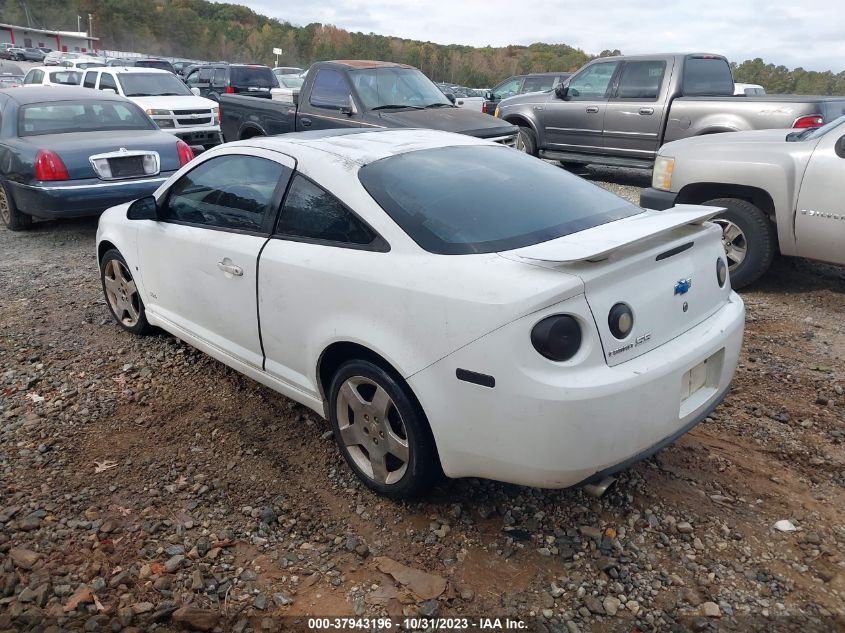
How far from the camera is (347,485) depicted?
10.2ft

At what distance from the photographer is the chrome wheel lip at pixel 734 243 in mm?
5503

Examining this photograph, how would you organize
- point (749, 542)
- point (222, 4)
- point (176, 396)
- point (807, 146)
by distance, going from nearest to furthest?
point (749, 542), point (176, 396), point (807, 146), point (222, 4)

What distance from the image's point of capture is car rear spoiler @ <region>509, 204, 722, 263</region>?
241cm

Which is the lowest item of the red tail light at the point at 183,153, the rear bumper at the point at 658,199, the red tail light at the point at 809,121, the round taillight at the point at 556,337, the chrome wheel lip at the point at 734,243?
the chrome wheel lip at the point at 734,243

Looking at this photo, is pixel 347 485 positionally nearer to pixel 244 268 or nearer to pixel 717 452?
pixel 244 268

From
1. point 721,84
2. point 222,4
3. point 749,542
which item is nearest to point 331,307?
point 749,542

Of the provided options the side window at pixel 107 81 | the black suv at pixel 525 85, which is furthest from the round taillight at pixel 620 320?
the black suv at pixel 525 85

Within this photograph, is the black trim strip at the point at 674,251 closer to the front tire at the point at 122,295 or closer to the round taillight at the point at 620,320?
the round taillight at the point at 620,320

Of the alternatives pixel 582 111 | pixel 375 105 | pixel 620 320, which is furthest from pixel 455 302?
pixel 582 111

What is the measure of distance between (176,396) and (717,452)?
305 centimetres

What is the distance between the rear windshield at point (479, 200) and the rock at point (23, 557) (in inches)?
78.7

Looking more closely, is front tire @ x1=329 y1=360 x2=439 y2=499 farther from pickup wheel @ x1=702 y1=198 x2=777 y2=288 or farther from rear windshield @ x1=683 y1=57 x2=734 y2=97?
rear windshield @ x1=683 y1=57 x2=734 y2=97

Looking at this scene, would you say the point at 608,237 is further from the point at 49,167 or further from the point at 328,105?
the point at 328,105

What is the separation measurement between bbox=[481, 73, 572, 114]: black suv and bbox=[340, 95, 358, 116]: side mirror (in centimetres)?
836
